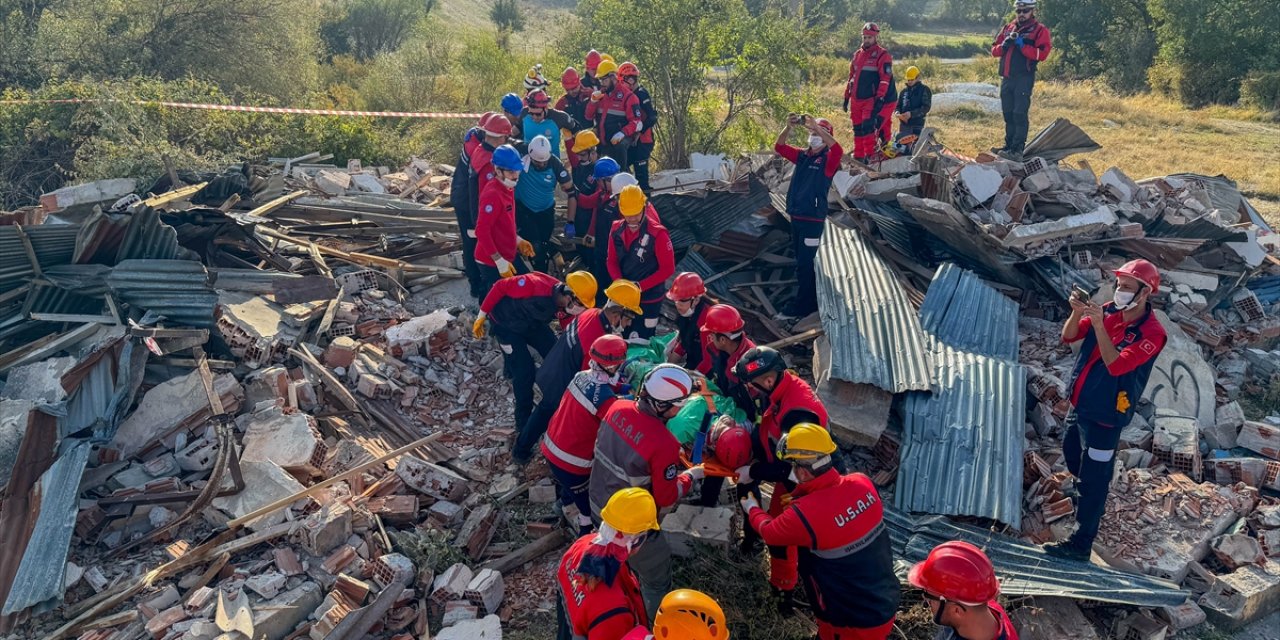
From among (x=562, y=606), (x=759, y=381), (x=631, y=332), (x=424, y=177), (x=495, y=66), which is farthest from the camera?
(x=495, y=66)

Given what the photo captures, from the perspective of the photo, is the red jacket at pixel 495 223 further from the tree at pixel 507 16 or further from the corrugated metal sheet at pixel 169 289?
the tree at pixel 507 16

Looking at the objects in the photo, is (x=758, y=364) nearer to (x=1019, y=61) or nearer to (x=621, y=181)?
(x=621, y=181)

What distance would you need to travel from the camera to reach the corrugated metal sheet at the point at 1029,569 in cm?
507

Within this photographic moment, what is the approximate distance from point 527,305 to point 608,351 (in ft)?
Result: 5.35

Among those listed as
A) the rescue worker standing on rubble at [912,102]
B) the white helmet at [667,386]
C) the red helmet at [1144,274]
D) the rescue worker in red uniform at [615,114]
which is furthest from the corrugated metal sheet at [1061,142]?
the white helmet at [667,386]

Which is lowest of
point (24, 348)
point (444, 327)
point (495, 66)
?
point (444, 327)

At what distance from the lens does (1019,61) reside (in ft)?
35.5

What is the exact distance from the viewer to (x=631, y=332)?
6691 mm

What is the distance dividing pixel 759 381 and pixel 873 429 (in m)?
1.91

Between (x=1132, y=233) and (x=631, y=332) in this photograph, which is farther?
(x=1132, y=233)

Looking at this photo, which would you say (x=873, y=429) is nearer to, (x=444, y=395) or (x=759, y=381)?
(x=759, y=381)

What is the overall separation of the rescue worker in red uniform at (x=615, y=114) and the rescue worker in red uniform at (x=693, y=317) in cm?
376

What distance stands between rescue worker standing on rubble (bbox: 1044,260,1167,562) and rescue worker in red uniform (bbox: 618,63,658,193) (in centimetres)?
580

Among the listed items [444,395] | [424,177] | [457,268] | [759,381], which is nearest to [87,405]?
[444,395]
